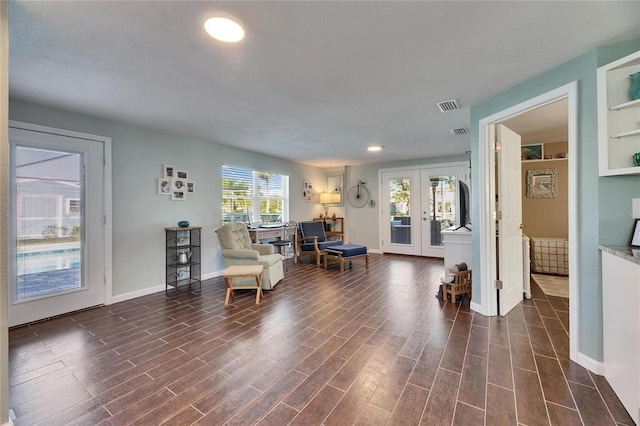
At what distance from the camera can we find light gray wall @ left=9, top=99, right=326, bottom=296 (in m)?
3.29

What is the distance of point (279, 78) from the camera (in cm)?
233

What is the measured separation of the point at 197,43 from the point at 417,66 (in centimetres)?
165

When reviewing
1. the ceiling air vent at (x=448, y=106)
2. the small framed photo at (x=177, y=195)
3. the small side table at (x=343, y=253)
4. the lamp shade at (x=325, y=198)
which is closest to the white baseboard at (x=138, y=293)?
the small framed photo at (x=177, y=195)

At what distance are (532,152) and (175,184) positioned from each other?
6.21 meters

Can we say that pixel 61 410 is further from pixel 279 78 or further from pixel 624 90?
pixel 624 90

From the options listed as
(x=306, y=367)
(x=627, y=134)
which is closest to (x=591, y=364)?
(x=627, y=134)

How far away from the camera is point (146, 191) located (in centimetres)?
380

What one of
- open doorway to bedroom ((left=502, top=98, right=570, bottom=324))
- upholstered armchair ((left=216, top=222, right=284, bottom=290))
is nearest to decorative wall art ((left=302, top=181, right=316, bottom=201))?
upholstered armchair ((left=216, top=222, right=284, bottom=290))

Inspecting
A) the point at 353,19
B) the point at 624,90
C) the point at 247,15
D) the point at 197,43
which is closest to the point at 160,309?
the point at 197,43

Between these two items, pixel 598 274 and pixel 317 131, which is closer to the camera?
pixel 598 274

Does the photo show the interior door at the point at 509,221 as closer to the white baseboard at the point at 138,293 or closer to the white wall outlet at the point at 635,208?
the white wall outlet at the point at 635,208

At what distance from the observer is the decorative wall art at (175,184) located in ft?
13.1

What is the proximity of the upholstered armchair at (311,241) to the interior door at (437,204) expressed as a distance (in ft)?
7.21

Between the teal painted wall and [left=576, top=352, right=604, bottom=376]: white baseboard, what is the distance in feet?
0.08
